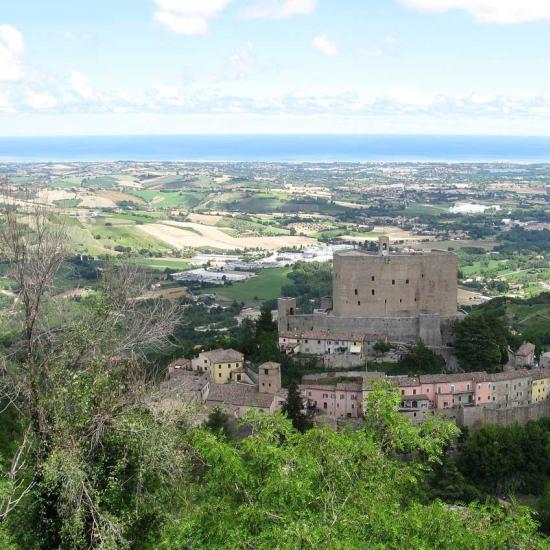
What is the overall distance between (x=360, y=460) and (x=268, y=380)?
2197cm

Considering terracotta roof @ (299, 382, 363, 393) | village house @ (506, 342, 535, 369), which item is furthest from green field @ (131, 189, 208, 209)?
terracotta roof @ (299, 382, 363, 393)

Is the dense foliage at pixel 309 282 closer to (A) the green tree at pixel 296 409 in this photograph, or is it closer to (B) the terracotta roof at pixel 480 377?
(B) the terracotta roof at pixel 480 377

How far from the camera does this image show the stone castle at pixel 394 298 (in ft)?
132

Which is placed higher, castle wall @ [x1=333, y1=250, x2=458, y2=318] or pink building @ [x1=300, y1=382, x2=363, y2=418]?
castle wall @ [x1=333, y1=250, x2=458, y2=318]

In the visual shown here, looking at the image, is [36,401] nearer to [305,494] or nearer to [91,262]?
[305,494]

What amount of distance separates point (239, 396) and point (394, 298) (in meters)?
Result: 9.85

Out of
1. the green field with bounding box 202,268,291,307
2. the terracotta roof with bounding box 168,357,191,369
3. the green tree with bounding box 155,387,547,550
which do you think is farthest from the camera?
the green field with bounding box 202,268,291,307

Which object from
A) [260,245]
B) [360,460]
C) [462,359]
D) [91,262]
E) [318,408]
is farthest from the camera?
[260,245]

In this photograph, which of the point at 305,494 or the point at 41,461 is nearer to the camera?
the point at 305,494

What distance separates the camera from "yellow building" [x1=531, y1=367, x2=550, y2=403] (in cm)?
3684

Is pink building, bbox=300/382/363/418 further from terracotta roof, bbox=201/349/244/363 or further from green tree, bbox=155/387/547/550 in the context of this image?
green tree, bbox=155/387/547/550

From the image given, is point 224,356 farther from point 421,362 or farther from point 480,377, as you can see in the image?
point 480,377

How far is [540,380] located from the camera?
37031mm

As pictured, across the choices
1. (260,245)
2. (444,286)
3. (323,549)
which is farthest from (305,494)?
(260,245)
